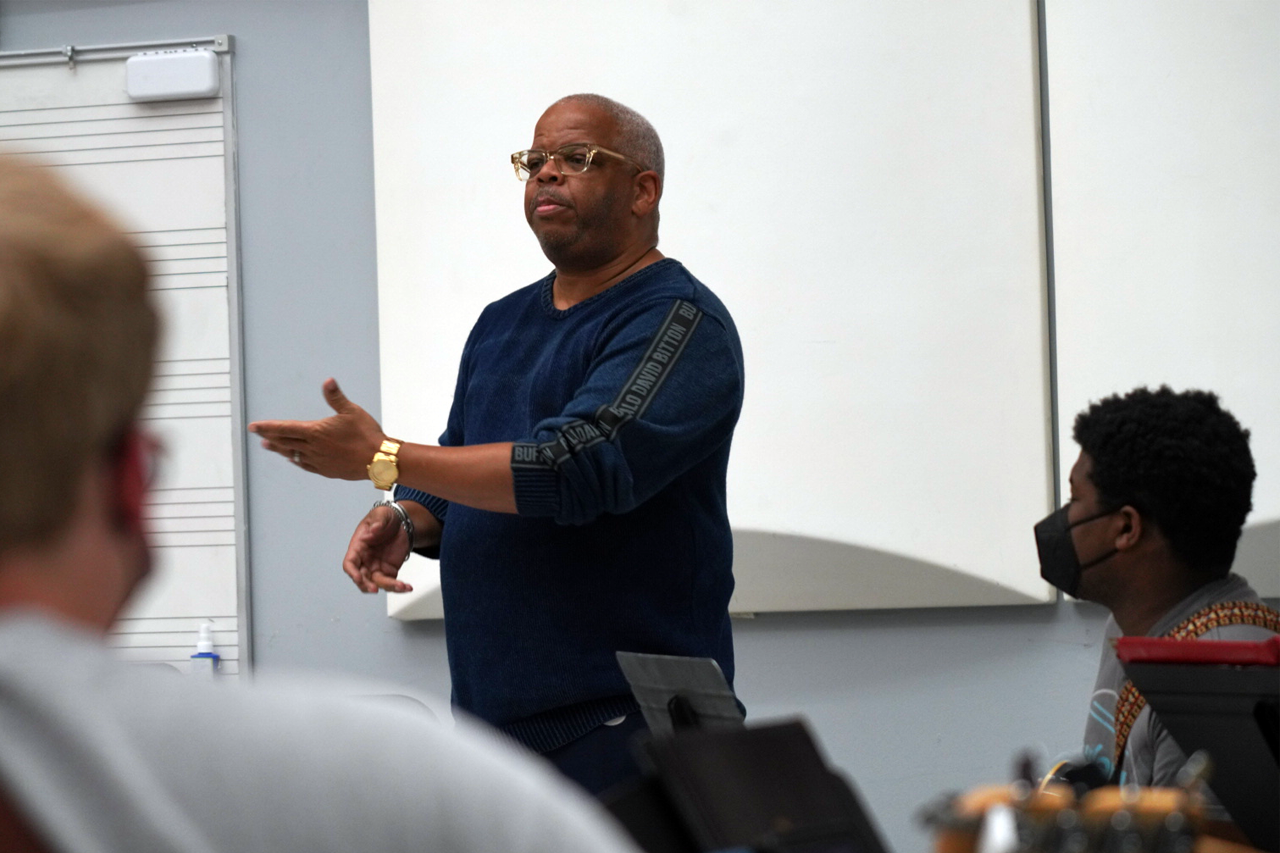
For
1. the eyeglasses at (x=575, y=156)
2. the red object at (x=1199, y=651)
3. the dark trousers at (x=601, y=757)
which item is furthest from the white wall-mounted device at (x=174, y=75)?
the red object at (x=1199, y=651)

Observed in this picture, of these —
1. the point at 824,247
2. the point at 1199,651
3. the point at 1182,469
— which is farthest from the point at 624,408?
the point at 824,247

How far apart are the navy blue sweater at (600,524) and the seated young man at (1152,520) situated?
573 mm

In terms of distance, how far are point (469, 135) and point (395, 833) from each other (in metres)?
2.62

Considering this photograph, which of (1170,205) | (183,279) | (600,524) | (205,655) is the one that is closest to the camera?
(600,524)

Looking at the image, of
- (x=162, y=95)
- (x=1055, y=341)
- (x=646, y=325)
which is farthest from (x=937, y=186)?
(x=162, y=95)

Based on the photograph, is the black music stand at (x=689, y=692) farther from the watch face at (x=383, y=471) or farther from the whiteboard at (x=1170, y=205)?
the whiteboard at (x=1170, y=205)

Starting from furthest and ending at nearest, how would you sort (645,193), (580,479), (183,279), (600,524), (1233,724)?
(183,279), (645,193), (600,524), (580,479), (1233,724)

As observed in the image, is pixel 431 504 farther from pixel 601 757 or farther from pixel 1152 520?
pixel 1152 520

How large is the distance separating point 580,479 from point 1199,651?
734mm

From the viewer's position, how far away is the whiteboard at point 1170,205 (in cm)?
272

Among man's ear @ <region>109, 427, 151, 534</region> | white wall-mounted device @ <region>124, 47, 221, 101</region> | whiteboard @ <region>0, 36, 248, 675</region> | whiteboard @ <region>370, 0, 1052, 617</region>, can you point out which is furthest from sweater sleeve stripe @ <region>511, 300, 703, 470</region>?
white wall-mounted device @ <region>124, 47, 221, 101</region>

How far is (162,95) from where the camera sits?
307cm

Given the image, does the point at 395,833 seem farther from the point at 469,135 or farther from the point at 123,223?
the point at 469,135

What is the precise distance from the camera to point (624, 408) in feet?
5.29
